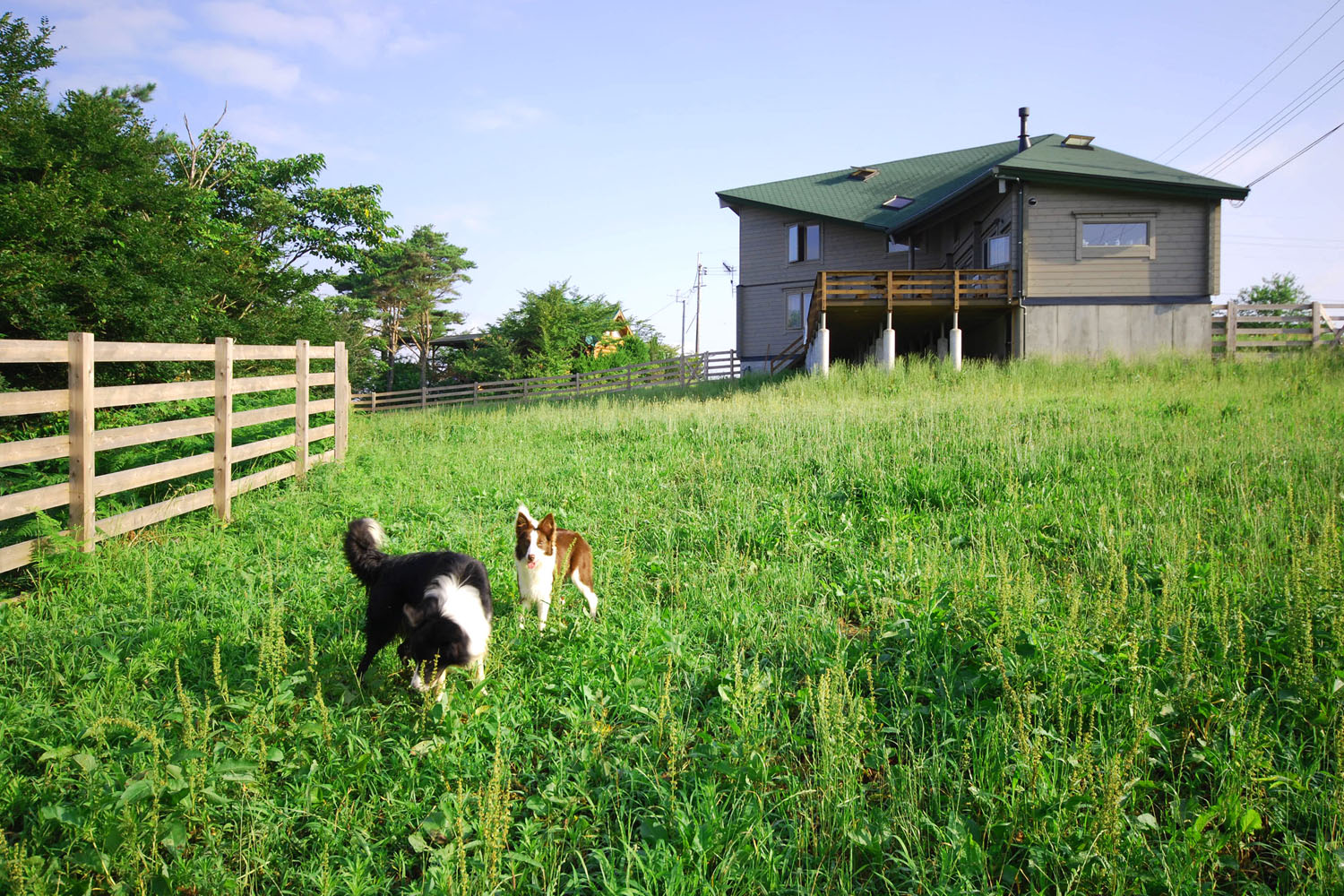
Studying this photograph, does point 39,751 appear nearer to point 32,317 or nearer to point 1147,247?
point 32,317

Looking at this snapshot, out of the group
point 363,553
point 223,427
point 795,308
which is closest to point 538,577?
point 363,553

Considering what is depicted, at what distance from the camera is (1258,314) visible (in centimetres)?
2028

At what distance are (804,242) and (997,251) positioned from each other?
9938 mm

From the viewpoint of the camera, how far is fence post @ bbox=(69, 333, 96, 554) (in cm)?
555

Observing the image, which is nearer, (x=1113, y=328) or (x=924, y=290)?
(x=924, y=290)

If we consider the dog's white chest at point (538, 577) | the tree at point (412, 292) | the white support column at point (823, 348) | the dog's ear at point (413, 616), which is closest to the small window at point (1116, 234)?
the white support column at point (823, 348)

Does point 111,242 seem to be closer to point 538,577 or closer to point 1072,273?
point 538,577

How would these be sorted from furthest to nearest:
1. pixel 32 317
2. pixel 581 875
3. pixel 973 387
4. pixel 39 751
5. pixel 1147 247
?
1. pixel 1147 247
2. pixel 973 387
3. pixel 32 317
4. pixel 39 751
5. pixel 581 875

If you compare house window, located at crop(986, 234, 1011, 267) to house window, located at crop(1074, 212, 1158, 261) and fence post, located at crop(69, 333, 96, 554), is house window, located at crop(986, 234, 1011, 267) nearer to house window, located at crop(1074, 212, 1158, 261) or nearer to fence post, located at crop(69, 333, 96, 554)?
house window, located at crop(1074, 212, 1158, 261)

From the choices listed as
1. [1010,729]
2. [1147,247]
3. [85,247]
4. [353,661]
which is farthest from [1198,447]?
[85,247]

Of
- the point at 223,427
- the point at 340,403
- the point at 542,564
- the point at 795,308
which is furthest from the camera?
the point at 795,308

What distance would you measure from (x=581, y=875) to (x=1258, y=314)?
25.0m

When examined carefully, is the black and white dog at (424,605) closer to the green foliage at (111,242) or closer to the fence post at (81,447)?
the fence post at (81,447)

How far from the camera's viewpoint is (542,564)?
4391 millimetres
